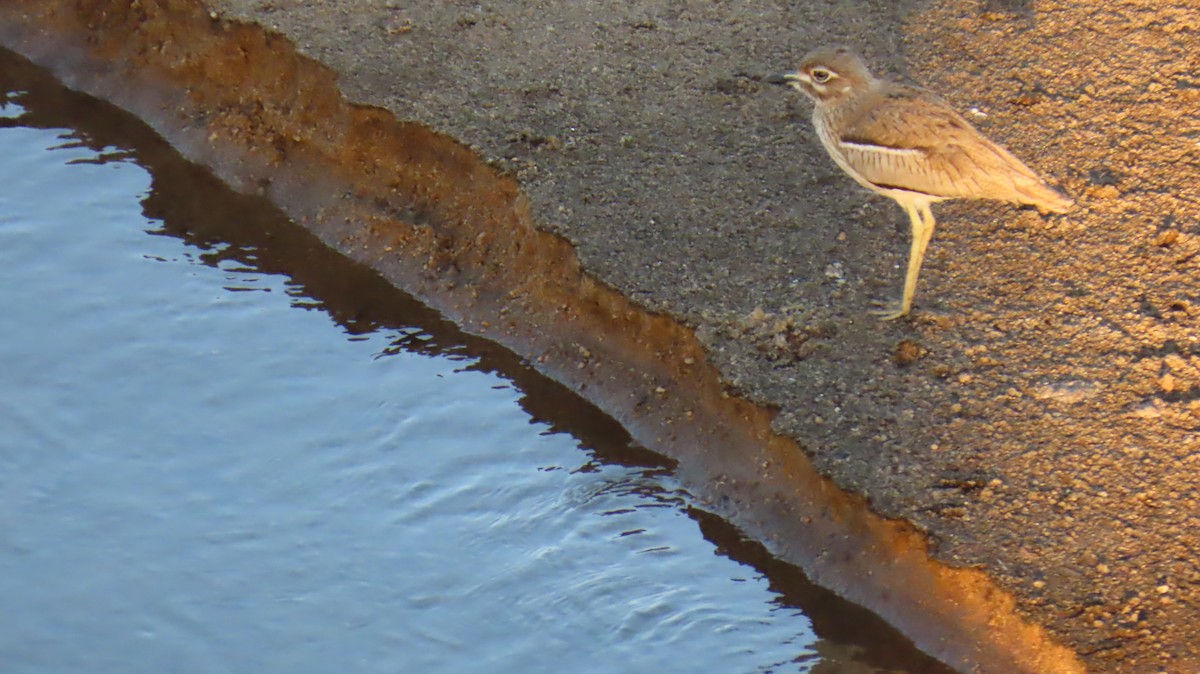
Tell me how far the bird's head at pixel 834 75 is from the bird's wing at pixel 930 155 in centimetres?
19

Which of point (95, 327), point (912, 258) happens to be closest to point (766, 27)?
point (912, 258)

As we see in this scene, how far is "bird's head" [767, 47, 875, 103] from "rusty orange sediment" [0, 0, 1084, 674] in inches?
41.6

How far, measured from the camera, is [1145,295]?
17.5 feet

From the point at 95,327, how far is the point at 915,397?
11.1ft

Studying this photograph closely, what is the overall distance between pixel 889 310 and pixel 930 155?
0.61 meters

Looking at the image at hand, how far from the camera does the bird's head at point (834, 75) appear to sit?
5.42m

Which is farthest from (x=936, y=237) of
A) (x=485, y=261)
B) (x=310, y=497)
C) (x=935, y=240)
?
(x=310, y=497)

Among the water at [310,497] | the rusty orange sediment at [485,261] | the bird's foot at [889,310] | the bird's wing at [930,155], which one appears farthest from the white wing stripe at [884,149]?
the water at [310,497]

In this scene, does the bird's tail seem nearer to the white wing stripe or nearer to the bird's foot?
the white wing stripe

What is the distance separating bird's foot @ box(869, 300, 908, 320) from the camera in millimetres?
5320

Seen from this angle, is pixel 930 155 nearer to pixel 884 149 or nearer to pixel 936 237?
pixel 884 149

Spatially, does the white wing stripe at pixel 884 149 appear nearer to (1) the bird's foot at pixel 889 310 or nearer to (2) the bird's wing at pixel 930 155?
(2) the bird's wing at pixel 930 155

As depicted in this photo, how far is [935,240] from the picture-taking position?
577 centimetres

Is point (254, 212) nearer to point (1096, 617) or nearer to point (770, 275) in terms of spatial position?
point (770, 275)
